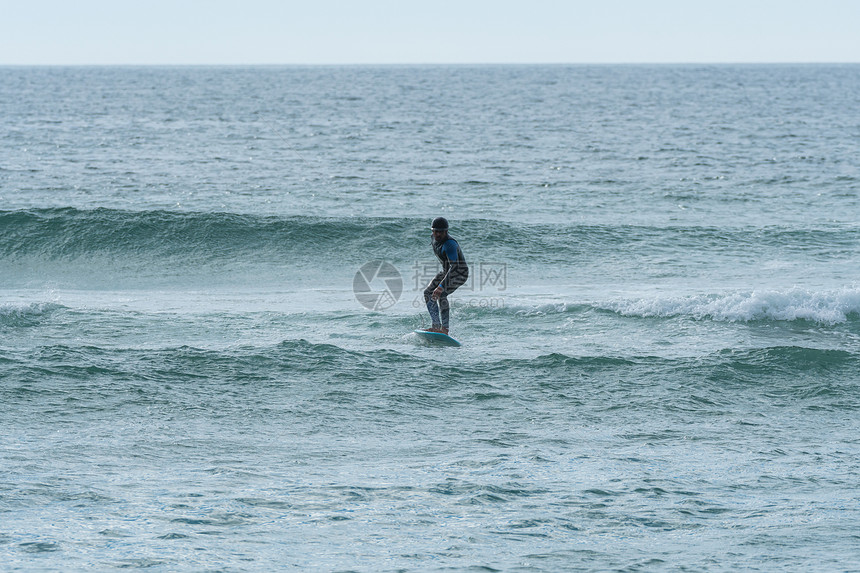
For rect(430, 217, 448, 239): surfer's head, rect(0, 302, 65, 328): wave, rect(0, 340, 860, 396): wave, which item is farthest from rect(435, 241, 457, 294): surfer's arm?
rect(0, 302, 65, 328): wave

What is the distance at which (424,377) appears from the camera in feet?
33.3

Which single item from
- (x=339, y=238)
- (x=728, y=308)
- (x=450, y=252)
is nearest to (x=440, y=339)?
(x=450, y=252)

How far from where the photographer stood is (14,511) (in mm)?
6363

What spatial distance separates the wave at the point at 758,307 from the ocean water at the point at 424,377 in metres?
0.05

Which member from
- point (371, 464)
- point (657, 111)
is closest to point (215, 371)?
point (371, 464)

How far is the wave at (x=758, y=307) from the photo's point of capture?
13.2m

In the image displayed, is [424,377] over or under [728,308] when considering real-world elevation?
under

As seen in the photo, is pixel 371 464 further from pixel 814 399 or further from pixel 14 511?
pixel 814 399

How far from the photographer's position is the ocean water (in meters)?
6.18

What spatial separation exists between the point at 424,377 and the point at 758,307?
6022 mm

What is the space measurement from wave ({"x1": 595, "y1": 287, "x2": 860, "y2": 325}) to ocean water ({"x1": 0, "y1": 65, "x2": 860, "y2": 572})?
0.05 meters

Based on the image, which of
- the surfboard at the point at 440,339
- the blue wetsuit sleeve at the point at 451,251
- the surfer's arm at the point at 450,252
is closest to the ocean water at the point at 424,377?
the surfboard at the point at 440,339

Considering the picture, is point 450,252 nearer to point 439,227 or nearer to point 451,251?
point 451,251

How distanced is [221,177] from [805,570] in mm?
25947
